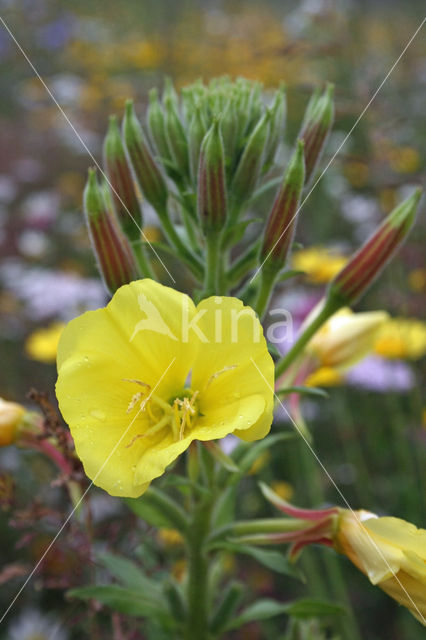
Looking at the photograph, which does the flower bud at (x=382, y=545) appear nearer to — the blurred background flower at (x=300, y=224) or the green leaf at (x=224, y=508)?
the green leaf at (x=224, y=508)

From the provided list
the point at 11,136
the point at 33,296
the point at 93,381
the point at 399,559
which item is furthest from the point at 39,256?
the point at 399,559

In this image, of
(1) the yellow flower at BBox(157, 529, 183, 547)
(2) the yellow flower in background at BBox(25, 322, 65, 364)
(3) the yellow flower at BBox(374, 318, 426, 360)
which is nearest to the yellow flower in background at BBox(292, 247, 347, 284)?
(3) the yellow flower at BBox(374, 318, 426, 360)

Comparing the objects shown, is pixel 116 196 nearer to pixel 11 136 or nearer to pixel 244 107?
pixel 244 107

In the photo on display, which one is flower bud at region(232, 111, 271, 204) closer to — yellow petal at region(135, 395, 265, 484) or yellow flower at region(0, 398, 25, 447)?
yellow petal at region(135, 395, 265, 484)

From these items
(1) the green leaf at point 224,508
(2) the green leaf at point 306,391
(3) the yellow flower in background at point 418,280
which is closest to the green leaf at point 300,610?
(1) the green leaf at point 224,508

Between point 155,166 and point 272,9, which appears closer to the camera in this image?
point 155,166
